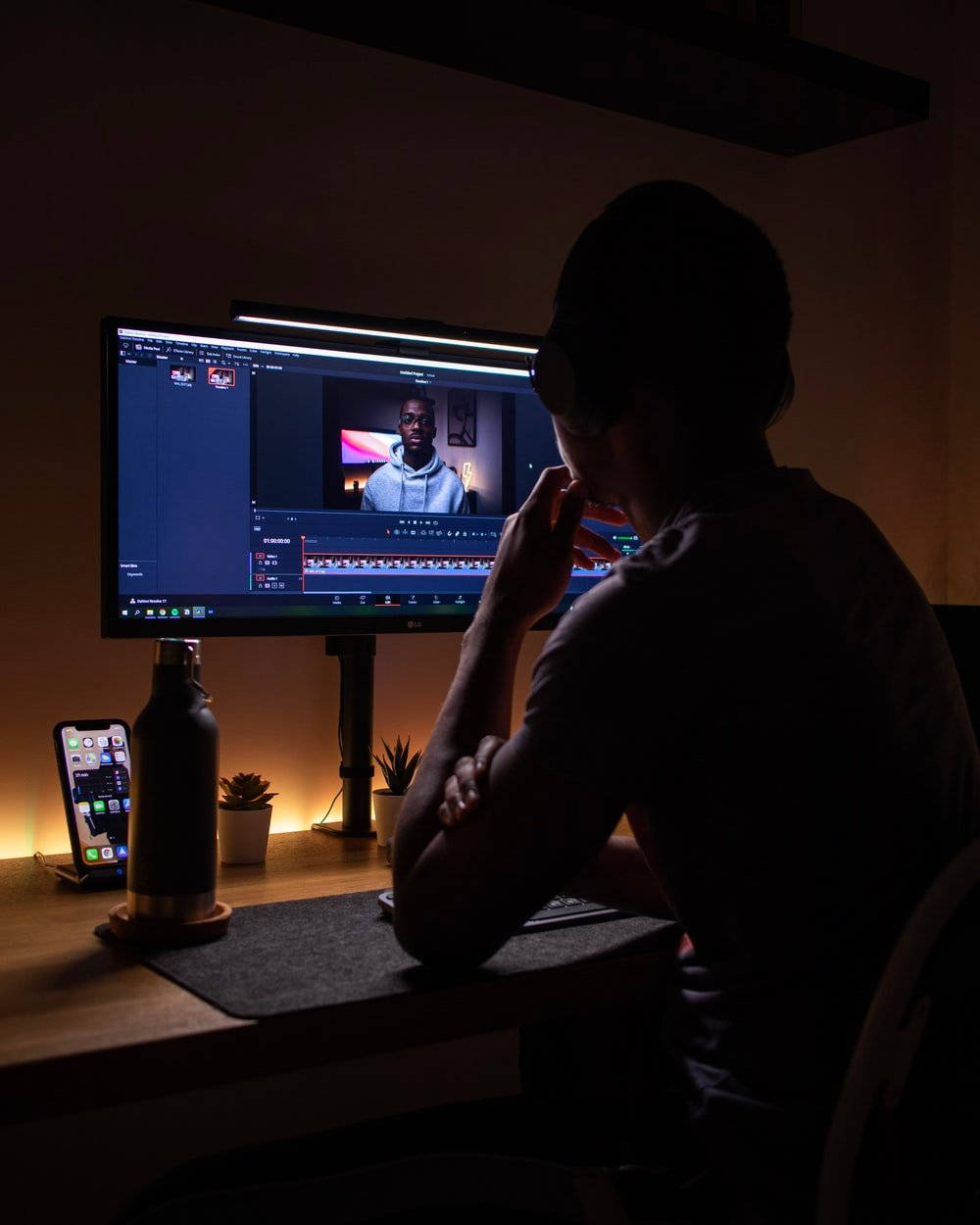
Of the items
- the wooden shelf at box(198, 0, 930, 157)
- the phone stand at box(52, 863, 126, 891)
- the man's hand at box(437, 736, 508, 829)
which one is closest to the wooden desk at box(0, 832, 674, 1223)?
the phone stand at box(52, 863, 126, 891)

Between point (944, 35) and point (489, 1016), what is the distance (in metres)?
2.31

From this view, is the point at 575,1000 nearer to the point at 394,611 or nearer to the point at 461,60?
the point at 394,611

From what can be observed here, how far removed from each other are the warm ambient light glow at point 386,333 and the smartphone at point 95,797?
54 cm

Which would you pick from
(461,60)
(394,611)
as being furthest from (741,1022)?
(461,60)

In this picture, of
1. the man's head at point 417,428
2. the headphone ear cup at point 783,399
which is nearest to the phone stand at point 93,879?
the man's head at point 417,428

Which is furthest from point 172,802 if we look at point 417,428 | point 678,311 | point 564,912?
point 417,428

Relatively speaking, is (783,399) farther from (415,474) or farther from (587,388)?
(415,474)

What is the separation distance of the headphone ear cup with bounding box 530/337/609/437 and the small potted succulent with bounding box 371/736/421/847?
0.65 meters

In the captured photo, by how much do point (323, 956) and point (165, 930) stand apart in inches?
5.9

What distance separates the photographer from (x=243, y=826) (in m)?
1.46

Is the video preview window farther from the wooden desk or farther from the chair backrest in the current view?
the chair backrest

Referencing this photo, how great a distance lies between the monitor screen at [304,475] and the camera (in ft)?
4.71

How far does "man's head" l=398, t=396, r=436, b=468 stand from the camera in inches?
64.4

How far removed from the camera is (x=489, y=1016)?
3.19ft
